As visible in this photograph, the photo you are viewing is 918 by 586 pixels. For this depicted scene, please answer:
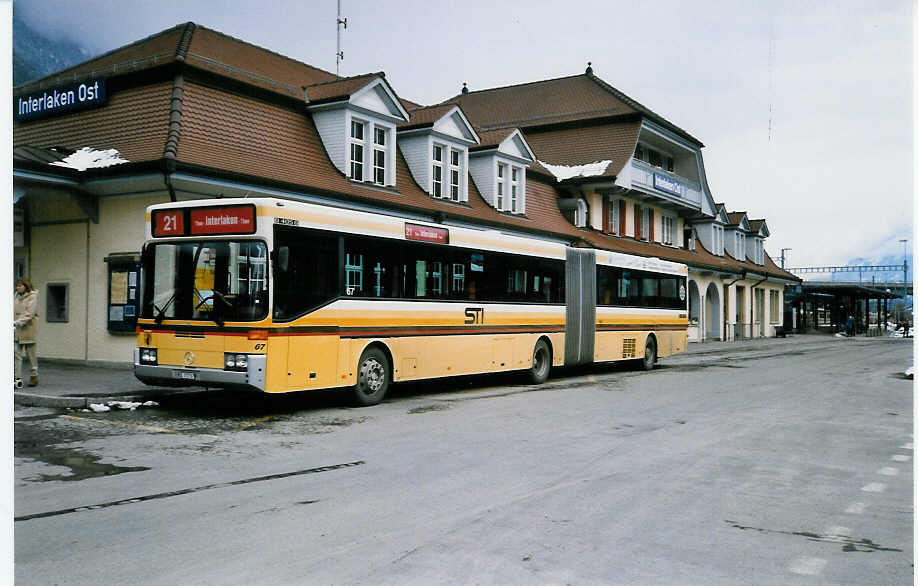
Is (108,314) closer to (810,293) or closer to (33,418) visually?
(33,418)

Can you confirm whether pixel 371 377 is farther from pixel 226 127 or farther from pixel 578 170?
pixel 578 170

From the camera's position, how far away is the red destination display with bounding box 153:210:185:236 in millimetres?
12344

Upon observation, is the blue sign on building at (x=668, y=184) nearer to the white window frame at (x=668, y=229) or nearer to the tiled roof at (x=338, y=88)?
the white window frame at (x=668, y=229)

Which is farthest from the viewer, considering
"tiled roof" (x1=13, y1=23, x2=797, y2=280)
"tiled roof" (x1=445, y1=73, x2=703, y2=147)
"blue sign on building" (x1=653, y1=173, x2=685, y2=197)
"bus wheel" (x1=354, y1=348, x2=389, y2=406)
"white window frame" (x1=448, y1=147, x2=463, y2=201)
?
"blue sign on building" (x1=653, y1=173, x2=685, y2=197)

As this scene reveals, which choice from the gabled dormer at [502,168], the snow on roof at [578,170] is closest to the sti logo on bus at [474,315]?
the gabled dormer at [502,168]

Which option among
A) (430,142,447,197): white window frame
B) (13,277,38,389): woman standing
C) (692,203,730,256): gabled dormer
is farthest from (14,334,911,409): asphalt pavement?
(692,203,730,256): gabled dormer

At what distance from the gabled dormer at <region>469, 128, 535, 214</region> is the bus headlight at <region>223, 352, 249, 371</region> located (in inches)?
679

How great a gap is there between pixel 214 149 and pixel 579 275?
9.09 m

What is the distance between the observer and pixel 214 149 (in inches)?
689

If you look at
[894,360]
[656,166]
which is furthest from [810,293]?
[894,360]

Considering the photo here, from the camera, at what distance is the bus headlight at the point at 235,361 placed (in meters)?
11.5

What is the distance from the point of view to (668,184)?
40.5 metres

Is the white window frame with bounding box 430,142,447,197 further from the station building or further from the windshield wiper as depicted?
the windshield wiper

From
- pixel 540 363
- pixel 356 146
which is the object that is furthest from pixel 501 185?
pixel 540 363
